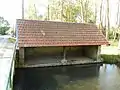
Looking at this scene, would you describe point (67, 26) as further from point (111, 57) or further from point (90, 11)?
point (90, 11)

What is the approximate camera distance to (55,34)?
13703mm

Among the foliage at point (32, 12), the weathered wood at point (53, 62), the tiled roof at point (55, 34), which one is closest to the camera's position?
the weathered wood at point (53, 62)

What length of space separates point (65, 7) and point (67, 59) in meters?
15.8

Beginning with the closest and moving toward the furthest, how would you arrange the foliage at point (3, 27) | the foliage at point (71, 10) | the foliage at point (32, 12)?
the foliage at point (71, 10), the foliage at point (3, 27), the foliage at point (32, 12)

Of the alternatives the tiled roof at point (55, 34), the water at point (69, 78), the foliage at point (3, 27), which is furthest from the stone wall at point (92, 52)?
the foliage at point (3, 27)

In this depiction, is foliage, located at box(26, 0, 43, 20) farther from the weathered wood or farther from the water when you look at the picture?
the water

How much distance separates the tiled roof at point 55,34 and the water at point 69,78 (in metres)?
1.73

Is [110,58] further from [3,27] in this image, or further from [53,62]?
[3,27]

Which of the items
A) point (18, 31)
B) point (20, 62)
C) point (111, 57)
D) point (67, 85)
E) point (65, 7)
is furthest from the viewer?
point (65, 7)

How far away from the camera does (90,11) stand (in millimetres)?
29953

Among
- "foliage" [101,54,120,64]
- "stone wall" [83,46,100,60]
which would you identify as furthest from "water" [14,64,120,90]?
"stone wall" [83,46,100,60]

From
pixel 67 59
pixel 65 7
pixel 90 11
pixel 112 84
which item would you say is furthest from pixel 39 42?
pixel 90 11

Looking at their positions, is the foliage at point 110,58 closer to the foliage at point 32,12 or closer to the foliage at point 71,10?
the foliage at point 71,10

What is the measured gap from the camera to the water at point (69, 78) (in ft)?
29.2
